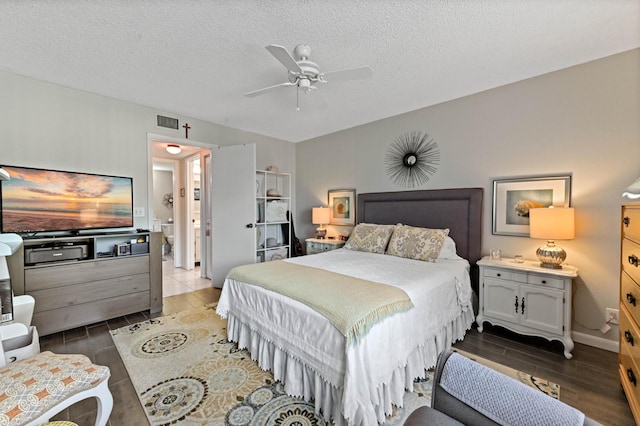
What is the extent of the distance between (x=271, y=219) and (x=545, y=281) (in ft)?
11.9

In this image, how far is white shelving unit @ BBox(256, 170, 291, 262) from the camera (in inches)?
173

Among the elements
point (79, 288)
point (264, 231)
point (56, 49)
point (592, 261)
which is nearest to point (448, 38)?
point (592, 261)

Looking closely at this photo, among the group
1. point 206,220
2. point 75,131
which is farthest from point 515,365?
point 75,131

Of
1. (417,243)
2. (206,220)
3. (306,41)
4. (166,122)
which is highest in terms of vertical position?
(306,41)

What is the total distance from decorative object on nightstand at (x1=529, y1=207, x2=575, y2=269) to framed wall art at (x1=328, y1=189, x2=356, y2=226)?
2.40 metres

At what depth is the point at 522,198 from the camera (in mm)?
2734

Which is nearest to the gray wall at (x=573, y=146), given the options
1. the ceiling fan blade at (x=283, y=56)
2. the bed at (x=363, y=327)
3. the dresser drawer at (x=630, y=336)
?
the bed at (x=363, y=327)

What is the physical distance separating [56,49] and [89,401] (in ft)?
9.16

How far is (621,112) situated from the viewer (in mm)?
2244

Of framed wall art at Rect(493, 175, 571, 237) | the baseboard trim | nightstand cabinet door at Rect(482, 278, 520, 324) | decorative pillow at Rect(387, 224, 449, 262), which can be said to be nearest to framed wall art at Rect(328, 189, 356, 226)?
decorative pillow at Rect(387, 224, 449, 262)

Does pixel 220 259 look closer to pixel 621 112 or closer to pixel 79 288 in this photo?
pixel 79 288

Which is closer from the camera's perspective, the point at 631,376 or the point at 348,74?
the point at 631,376

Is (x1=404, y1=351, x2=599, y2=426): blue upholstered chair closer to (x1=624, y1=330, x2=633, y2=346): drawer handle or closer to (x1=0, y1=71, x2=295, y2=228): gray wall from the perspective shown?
(x1=624, y1=330, x2=633, y2=346): drawer handle

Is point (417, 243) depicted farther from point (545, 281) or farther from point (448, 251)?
point (545, 281)
